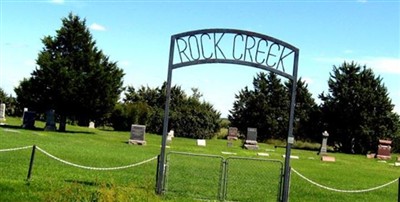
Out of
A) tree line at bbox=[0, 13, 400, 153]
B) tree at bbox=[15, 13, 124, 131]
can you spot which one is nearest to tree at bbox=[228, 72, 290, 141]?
tree line at bbox=[0, 13, 400, 153]

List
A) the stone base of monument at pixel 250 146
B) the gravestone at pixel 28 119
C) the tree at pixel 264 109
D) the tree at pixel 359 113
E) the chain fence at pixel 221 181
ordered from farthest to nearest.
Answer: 1. the tree at pixel 264 109
2. the tree at pixel 359 113
3. the stone base of monument at pixel 250 146
4. the gravestone at pixel 28 119
5. the chain fence at pixel 221 181

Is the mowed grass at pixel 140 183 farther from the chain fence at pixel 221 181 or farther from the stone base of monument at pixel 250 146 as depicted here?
the stone base of monument at pixel 250 146

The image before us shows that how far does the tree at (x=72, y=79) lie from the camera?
45.5 metres

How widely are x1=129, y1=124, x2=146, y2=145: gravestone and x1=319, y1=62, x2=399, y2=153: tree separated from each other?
87.4 feet

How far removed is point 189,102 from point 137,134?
3225 centimetres

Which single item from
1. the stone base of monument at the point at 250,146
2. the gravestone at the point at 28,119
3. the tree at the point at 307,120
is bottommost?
the stone base of monument at the point at 250,146

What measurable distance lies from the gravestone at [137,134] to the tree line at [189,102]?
9.57 m

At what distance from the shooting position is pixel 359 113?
57.3 m

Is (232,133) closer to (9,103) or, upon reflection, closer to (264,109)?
(264,109)

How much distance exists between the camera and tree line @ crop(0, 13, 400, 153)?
46.1 m

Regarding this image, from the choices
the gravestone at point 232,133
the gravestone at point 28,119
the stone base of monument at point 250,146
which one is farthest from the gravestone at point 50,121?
the gravestone at point 232,133

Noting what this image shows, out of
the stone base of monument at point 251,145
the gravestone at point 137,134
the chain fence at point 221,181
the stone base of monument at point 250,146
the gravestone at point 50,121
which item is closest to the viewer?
the chain fence at point 221,181

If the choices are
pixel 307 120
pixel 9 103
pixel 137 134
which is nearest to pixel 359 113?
pixel 307 120

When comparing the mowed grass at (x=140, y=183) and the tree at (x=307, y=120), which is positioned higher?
the tree at (x=307, y=120)
